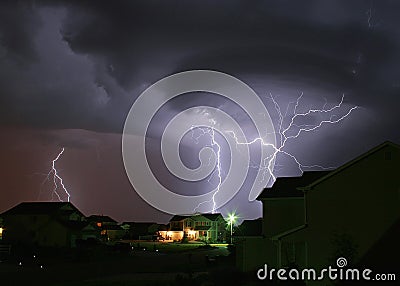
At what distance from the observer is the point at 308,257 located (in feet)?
74.9

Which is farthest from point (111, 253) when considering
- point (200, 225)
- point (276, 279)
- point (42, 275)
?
point (200, 225)

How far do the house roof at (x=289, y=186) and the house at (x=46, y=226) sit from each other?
3101 cm

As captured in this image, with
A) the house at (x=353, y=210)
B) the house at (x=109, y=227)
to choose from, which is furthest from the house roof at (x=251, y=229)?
the house at (x=109, y=227)

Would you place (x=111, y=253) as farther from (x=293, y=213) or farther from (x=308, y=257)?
(x=308, y=257)

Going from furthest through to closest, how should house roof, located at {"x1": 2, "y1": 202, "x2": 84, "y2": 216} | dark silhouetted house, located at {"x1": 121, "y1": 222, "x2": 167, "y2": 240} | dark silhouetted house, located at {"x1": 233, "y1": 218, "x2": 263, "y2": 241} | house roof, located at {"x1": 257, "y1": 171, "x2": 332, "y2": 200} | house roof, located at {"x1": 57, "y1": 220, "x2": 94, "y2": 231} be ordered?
dark silhouetted house, located at {"x1": 121, "y1": 222, "x2": 167, "y2": 240} → house roof, located at {"x1": 2, "y1": 202, "x2": 84, "y2": 216} → house roof, located at {"x1": 57, "y1": 220, "x2": 94, "y2": 231} → dark silhouetted house, located at {"x1": 233, "y1": 218, "x2": 263, "y2": 241} → house roof, located at {"x1": 257, "y1": 171, "x2": 332, "y2": 200}

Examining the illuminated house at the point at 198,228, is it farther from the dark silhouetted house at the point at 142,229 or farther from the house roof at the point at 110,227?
the house roof at the point at 110,227

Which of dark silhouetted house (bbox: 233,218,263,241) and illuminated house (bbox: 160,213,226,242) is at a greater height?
illuminated house (bbox: 160,213,226,242)

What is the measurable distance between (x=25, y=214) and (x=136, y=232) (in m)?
59.4

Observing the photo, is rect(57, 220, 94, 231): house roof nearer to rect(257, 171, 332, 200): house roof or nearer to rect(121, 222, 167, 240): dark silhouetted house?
rect(257, 171, 332, 200): house roof

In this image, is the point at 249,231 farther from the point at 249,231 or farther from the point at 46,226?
the point at 46,226

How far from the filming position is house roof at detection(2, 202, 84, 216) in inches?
2196

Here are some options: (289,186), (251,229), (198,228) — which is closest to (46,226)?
(251,229)

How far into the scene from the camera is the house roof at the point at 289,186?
93.7 ft

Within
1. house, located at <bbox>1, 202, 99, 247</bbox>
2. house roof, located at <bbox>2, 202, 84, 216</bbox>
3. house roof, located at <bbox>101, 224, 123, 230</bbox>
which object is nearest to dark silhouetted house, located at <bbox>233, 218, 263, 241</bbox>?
house, located at <bbox>1, 202, 99, 247</bbox>
